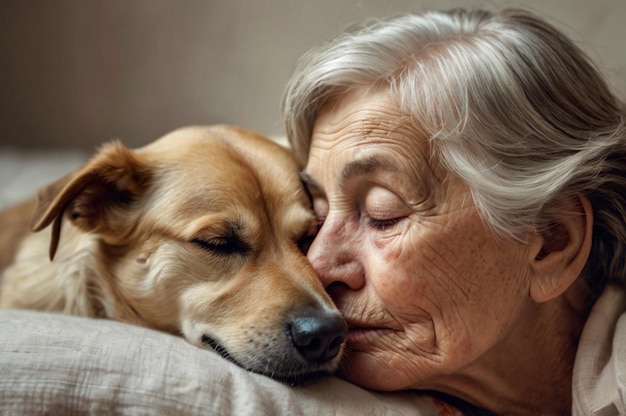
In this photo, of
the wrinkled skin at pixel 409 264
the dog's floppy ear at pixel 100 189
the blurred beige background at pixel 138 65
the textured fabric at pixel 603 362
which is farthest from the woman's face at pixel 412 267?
the blurred beige background at pixel 138 65

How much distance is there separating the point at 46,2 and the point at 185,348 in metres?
2.21

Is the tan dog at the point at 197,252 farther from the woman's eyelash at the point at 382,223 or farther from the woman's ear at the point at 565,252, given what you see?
the woman's ear at the point at 565,252

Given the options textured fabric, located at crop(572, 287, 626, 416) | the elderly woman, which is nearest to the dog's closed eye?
the elderly woman

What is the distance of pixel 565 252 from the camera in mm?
1324

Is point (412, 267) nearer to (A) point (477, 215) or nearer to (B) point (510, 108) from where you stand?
(A) point (477, 215)

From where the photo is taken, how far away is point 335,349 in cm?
129

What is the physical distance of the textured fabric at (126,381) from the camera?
1006 mm

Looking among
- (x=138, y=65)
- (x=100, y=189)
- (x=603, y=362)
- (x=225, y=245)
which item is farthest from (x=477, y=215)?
(x=138, y=65)

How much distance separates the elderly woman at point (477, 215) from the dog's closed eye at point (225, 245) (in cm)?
16

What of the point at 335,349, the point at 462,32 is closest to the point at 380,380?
the point at 335,349

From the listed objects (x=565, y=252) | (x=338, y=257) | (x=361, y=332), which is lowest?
(x=361, y=332)

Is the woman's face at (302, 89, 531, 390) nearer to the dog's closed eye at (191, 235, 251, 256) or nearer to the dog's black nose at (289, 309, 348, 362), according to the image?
the dog's black nose at (289, 309, 348, 362)

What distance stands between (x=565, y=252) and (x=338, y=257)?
0.46 meters

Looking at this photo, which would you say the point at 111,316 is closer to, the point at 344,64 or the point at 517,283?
the point at 344,64
